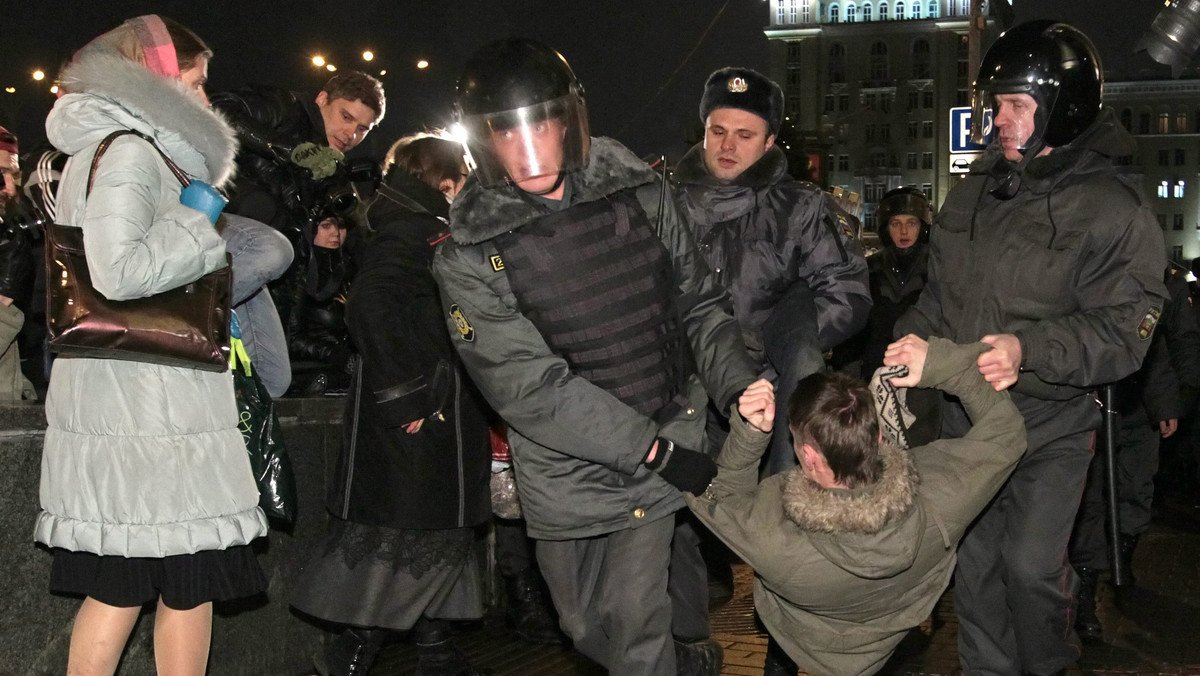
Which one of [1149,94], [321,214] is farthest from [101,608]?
[1149,94]

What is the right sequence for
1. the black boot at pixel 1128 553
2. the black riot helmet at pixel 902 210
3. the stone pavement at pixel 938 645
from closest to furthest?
the stone pavement at pixel 938 645 < the black boot at pixel 1128 553 < the black riot helmet at pixel 902 210

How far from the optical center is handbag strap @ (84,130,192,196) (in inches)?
148

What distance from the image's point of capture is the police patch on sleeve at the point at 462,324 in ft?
13.2

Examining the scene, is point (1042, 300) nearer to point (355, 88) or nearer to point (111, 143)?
point (111, 143)

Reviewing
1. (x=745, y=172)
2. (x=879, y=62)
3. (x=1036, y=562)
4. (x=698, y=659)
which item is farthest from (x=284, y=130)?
(x=879, y=62)

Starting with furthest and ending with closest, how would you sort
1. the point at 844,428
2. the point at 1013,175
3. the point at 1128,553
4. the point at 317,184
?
the point at 1128,553 → the point at 317,184 → the point at 1013,175 → the point at 844,428

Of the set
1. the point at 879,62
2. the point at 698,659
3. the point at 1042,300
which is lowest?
the point at 698,659

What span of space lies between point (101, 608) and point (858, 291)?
299 cm

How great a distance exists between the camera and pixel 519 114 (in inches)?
158

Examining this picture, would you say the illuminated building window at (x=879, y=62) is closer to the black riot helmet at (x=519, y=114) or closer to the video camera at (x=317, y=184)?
the video camera at (x=317, y=184)

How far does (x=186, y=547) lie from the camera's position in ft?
12.6

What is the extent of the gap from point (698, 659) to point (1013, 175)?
80.7 inches

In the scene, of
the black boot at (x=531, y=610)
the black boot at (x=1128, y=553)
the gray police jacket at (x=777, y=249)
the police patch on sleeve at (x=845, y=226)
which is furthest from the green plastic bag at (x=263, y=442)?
the black boot at (x=1128, y=553)

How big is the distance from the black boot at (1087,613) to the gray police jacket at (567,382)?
2.93 m
